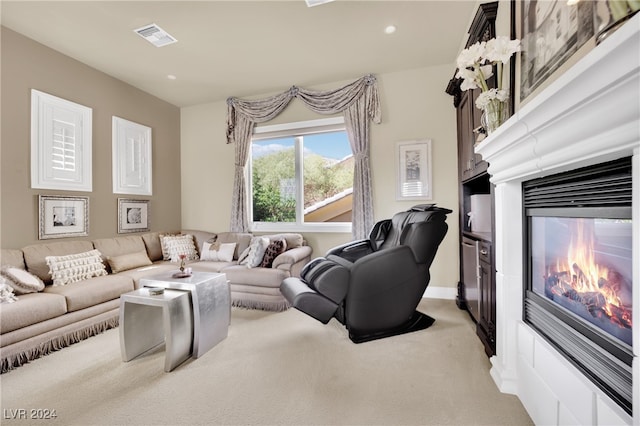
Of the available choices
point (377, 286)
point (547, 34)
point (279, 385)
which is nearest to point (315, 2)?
point (547, 34)

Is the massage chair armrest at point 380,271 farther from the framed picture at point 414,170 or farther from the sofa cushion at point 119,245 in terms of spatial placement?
the sofa cushion at point 119,245

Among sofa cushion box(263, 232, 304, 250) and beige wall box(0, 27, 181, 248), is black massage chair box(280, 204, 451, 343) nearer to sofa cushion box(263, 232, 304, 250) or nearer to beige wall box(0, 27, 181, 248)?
sofa cushion box(263, 232, 304, 250)

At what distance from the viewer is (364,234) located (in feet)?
12.5

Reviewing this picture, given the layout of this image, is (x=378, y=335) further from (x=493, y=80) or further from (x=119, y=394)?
(x=493, y=80)

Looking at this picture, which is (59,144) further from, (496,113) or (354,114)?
(496,113)

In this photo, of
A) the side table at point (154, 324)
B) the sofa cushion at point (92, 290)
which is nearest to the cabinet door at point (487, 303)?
the side table at point (154, 324)

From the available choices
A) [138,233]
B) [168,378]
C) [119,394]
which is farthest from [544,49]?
[138,233]

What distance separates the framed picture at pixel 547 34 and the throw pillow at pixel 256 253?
2810 millimetres

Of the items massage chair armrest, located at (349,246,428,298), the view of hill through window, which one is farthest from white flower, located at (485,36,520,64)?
the view of hill through window

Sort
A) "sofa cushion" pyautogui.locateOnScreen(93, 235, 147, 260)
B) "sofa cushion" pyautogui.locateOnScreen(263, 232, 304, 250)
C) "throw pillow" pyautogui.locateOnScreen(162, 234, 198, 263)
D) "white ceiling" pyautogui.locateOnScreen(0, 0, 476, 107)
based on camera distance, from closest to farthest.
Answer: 1. "white ceiling" pyautogui.locateOnScreen(0, 0, 476, 107)
2. "sofa cushion" pyautogui.locateOnScreen(93, 235, 147, 260)
3. "sofa cushion" pyautogui.locateOnScreen(263, 232, 304, 250)
4. "throw pillow" pyautogui.locateOnScreen(162, 234, 198, 263)

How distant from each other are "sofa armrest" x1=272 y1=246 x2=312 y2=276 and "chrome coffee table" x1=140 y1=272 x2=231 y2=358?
837 millimetres

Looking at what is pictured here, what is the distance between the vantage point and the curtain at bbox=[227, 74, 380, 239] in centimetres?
382

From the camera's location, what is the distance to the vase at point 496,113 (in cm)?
184

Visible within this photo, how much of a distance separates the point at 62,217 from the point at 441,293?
455 cm
